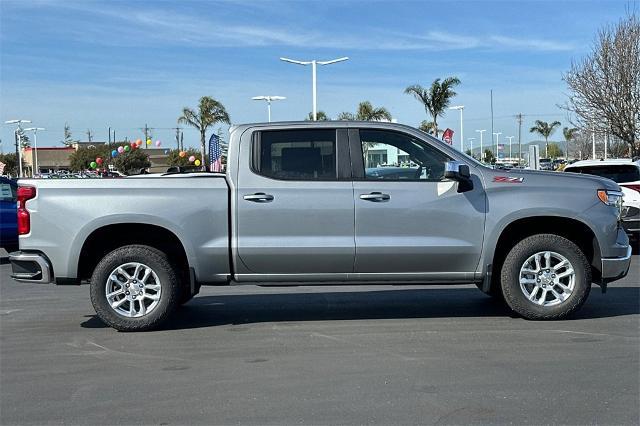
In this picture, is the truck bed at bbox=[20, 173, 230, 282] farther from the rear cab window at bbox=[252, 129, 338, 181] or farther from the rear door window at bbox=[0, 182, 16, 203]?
the rear door window at bbox=[0, 182, 16, 203]

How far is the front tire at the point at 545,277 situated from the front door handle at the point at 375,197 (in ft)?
4.47

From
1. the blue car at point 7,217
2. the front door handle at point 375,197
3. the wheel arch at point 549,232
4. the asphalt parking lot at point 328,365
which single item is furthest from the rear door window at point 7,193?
the wheel arch at point 549,232

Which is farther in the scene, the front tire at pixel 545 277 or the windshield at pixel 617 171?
the windshield at pixel 617 171

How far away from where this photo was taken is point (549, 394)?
4.77 metres

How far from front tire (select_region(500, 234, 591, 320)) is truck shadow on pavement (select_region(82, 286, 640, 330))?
45 centimetres

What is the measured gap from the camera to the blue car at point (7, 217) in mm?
12883

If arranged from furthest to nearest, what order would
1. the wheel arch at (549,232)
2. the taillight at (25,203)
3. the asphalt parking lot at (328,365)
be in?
the wheel arch at (549,232)
the taillight at (25,203)
the asphalt parking lot at (328,365)

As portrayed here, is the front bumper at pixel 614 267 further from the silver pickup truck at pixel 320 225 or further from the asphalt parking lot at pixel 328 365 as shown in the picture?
the asphalt parking lot at pixel 328 365

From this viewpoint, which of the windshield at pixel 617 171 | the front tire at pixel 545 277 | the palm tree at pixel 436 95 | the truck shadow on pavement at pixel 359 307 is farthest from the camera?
the palm tree at pixel 436 95

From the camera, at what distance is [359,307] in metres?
7.90

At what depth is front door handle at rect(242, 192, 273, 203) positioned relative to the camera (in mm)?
6535

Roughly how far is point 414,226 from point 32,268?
3.67 m

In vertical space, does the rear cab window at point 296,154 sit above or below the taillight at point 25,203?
above

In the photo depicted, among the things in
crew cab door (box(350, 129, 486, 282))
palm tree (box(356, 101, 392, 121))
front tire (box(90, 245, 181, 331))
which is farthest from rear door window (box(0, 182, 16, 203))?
palm tree (box(356, 101, 392, 121))
